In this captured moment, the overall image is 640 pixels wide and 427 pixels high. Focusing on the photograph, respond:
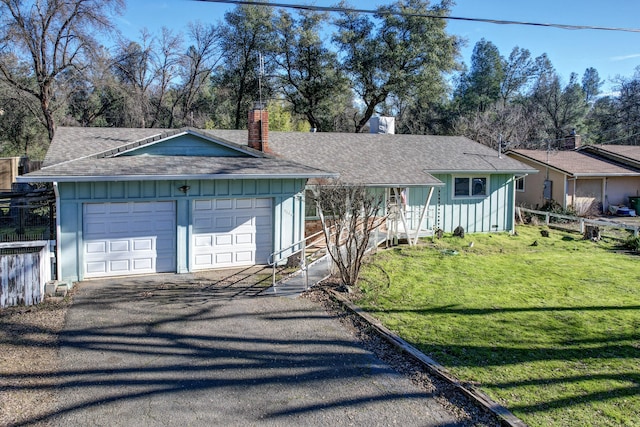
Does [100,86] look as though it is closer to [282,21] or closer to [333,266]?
[282,21]

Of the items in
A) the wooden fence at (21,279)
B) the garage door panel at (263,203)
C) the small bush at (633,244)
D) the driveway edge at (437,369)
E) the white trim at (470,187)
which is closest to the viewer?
the driveway edge at (437,369)

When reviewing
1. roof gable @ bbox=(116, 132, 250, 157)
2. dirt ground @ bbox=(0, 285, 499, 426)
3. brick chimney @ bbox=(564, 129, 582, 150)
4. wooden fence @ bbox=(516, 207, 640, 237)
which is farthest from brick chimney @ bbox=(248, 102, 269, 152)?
brick chimney @ bbox=(564, 129, 582, 150)

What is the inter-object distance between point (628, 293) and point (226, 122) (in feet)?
106

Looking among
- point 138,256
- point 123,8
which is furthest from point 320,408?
point 123,8

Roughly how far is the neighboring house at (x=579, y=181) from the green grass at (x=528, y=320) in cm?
911

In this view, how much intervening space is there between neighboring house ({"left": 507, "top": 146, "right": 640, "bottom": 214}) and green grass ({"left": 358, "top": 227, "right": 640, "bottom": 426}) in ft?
29.9

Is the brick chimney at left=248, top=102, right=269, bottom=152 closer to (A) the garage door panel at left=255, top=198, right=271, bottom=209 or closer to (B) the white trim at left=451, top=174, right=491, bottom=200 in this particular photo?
(A) the garage door panel at left=255, top=198, right=271, bottom=209

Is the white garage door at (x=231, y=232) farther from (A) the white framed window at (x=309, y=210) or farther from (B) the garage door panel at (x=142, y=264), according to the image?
(A) the white framed window at (x=309, y=210)

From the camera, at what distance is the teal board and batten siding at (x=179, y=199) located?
1149 cm

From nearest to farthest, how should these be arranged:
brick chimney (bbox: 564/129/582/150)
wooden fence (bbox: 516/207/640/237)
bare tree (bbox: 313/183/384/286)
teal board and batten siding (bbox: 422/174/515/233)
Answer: bare tree (bbox: 313/183/384/286)
teal board and batten siding (bbox: 422/174/515/233)
wooden fence (bbox: 516/207/640/237)
brick chimney (bbox: 564/129/582/150)

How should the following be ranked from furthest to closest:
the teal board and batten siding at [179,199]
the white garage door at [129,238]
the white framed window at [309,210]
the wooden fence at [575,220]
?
the wooden fence at [575,220], the white framed window at [309,210], the white garage door at [129,238], the teal board and batten siding at [179,199]

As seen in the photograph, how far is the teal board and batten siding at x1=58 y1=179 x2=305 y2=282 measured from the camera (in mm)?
11492

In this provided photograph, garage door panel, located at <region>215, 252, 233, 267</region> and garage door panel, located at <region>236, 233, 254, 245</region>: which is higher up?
garage door panel, located at <region>236, 233, 254, 245</region>

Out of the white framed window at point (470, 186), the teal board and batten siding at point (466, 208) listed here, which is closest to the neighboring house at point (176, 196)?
the teal board and batten siding at point (466, 208)
